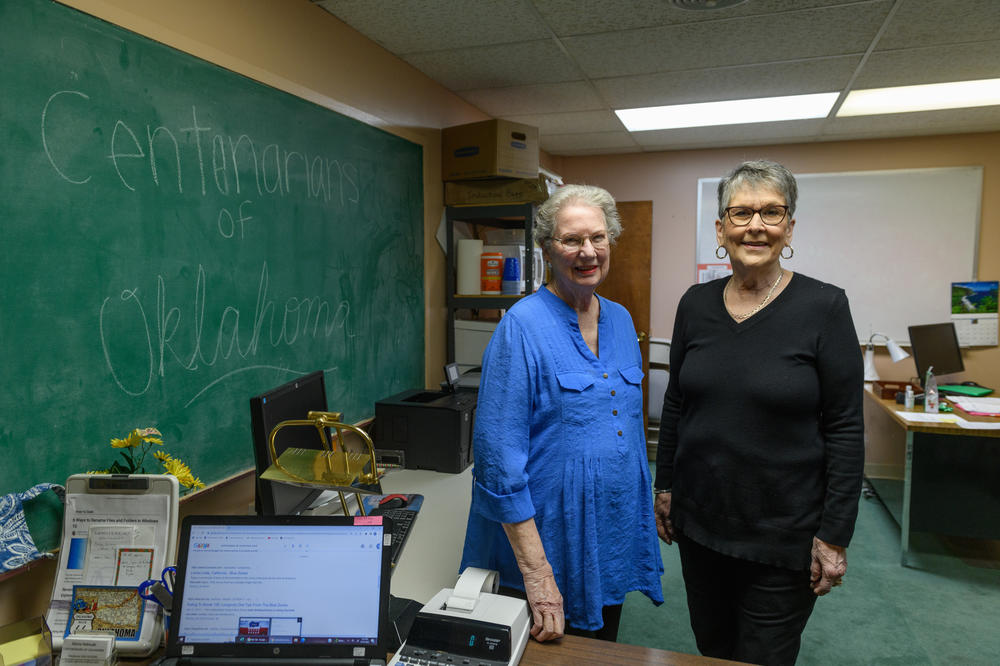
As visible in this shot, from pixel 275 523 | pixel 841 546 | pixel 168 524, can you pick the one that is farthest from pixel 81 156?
pixel 841 546

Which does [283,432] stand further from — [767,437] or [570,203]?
[767,437]

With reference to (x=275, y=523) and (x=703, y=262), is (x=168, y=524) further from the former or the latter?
(x=703, y=262)

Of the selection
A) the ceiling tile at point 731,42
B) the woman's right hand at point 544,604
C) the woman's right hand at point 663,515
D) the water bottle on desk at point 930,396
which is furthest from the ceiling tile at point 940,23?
the woman's right hand at point 544,604

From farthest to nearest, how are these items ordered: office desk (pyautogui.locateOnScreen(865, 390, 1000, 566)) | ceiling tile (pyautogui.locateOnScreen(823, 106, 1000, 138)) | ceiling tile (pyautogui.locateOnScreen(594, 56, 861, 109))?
ceiling tile (pyautogui.locateOnScreen(823, 106, 1000, 138)) → office desk (pyautogui.locateOnScreen(865, 390, 1000, 566)) → ceiling tile (pyautogui.locateOnScreen(594, 56, 861, 109))

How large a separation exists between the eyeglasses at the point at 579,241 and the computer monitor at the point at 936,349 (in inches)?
131

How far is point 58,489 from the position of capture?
4.15ft

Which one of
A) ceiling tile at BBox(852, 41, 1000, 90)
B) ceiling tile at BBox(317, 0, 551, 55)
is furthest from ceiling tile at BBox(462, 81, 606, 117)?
ceiling tile at BBox(852, 41, 1000, 90)

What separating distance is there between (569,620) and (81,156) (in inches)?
57.4

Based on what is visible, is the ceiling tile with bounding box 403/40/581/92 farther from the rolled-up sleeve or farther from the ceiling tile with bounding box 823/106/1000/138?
the ceiling tile with bounding box 823/106/1000/138

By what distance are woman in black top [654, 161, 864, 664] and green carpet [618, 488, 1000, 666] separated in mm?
1269

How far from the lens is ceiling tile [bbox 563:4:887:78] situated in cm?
224

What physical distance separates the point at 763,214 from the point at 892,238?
380 cm

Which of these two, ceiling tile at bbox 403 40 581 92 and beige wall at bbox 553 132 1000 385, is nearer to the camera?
ceiling tile at bbox 403 40 581 92

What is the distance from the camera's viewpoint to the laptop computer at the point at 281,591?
1.01 meters
